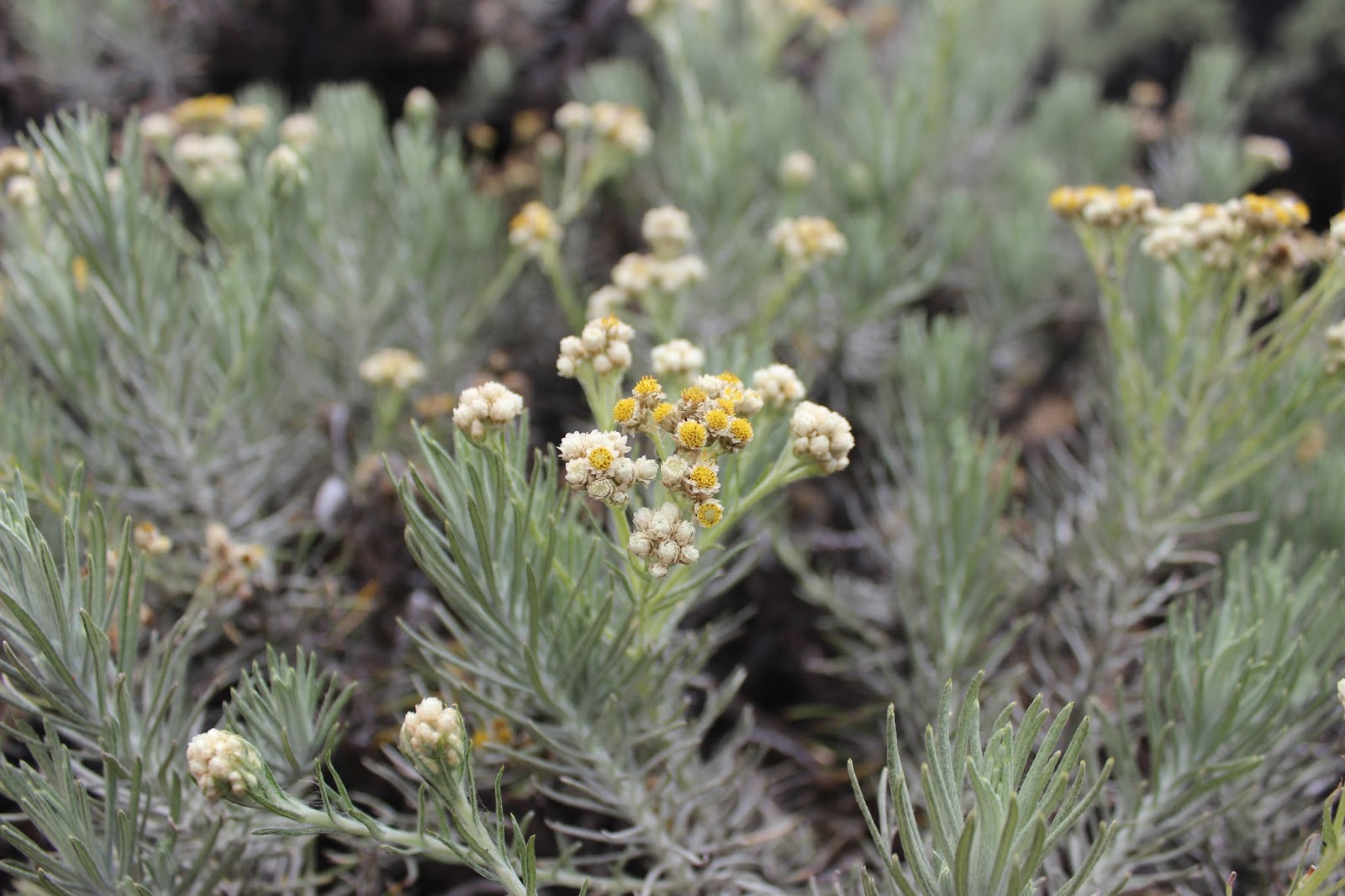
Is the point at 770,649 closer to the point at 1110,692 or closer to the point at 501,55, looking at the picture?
the point at 1110,692

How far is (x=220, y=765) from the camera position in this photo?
693mm

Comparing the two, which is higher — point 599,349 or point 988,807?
point 599,349

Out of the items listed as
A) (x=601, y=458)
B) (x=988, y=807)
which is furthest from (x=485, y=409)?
(x=988, y=807)

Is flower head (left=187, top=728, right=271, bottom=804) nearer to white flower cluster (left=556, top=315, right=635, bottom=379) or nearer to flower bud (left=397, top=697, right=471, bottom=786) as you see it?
flower bud (left=397, top=697, right=471, bottom=786)

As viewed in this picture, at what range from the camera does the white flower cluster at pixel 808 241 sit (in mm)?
1365

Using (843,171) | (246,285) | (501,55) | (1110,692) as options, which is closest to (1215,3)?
(843,171)

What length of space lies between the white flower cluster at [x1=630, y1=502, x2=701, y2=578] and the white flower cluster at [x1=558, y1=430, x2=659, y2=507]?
0.03m

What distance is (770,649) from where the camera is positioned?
148 centimetres

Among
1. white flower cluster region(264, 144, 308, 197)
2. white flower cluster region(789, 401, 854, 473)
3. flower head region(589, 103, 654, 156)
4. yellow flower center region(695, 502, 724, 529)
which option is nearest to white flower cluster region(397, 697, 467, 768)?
yellow flower center region(695, 502, 724, 529)

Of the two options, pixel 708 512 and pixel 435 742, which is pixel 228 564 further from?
pixel 708 512

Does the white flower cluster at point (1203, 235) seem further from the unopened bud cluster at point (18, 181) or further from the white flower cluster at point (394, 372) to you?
the unopened bud cluster at point (18, 181)

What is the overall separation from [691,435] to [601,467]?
0.08m

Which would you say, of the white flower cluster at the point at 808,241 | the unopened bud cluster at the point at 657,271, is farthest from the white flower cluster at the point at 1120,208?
the unopened bud cluster at the point at 657,271

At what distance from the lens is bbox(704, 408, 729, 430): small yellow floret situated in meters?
0.77
